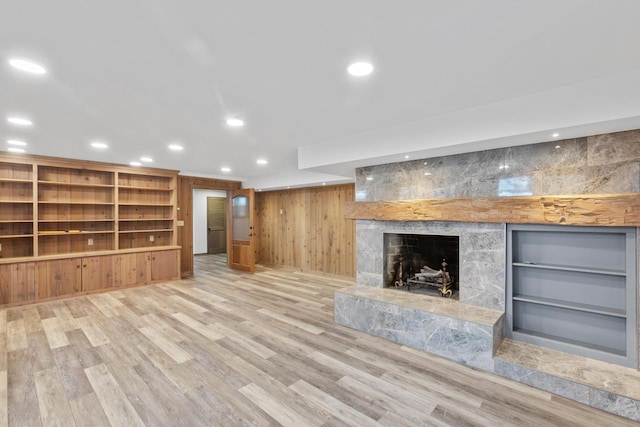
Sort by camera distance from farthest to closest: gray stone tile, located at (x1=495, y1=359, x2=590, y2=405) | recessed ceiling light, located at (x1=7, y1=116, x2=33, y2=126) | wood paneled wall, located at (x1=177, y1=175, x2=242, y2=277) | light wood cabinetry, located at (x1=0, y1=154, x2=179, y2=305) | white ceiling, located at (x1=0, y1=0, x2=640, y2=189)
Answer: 1. wood paneled wall, located at (x1=177, y1=175, x2=242, y2=277)
2. light wood cabinetry, located at (x1=0, y1=154, x2=179, y2=305)
3. recessed ceiling light, located at (x1=7, y1=116, x2=33, y2=126)
4. gray stone tile, located at (x1=495, y1=359, x2=590, y2=405)
5. white ceiling, located at (x1=0, y1=0, x2=640, y2=189)

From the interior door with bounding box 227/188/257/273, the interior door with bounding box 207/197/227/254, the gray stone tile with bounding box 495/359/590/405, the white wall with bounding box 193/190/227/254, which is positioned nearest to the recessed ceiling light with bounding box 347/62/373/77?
the gray stone tile with bounding box 495/359/590/405

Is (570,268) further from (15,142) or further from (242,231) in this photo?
(15,142)

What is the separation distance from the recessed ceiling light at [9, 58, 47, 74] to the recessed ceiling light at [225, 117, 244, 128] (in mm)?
1353

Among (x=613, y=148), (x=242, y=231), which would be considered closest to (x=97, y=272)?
(x=242, y=231)

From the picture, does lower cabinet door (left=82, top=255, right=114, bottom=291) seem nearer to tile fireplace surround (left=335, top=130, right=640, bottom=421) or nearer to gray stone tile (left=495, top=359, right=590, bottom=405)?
tile fireplace surround (left=335, top=130, right=640, bottom=421)

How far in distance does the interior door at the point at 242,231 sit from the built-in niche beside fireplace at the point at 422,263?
3951mm

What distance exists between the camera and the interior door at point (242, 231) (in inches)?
274

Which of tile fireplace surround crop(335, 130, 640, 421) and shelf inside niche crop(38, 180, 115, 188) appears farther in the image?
shelf inside niche crop(38, 180, 115, 188)

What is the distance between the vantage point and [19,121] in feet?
9.65

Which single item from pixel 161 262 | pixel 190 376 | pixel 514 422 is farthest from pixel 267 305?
pixel 514 422

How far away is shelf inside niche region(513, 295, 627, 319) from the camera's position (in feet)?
8.23

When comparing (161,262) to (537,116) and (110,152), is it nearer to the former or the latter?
(110,152)

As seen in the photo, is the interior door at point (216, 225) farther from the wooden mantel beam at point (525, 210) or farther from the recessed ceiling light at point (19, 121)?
the wooden mantel beam at point (525, 210)

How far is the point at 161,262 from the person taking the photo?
5918mm
